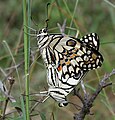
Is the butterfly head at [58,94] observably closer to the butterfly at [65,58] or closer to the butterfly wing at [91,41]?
the butterfly at [65,58]

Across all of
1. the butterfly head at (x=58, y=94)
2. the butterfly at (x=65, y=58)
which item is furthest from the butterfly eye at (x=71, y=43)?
the butterfly head at (x=58, y=94)

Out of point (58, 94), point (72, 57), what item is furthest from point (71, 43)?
point (58, 94)

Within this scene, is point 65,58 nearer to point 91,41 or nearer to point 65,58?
point 65,58

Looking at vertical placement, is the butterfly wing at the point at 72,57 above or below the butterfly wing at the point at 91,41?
below

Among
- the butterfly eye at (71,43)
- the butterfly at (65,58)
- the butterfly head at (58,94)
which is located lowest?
the butterfly head at (58,94)

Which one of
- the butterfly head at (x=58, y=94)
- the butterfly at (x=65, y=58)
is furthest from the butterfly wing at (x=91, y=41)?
the butterfly head at (x=58, y=94)

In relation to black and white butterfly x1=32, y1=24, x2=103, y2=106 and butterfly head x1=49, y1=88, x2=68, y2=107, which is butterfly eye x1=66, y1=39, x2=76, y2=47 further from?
butterfly head x1=49, y1=88, x2=68, y2=107

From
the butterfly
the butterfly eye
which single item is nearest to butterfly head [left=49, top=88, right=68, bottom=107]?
the butterfly

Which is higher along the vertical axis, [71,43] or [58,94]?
[71,43]

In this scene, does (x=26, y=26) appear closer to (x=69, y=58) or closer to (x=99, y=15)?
(x=69, y=58)
